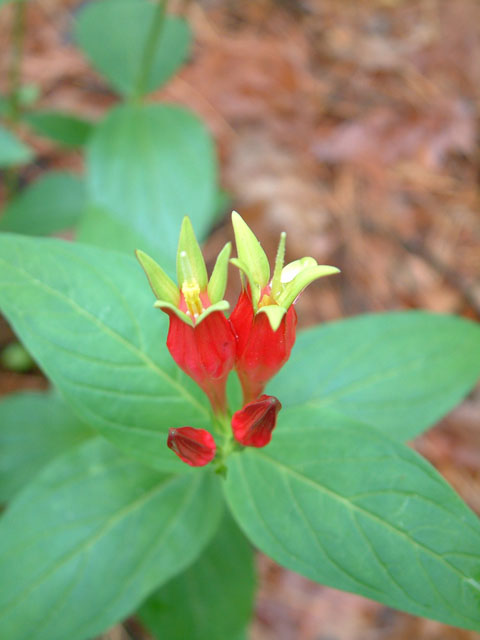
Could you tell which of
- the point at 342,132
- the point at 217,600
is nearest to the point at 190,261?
the point at 217,600

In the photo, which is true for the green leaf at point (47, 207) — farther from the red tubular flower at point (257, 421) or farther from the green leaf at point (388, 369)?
the red tubular flower at point (257, 421)

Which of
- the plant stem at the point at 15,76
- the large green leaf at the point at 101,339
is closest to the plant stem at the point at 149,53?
the plant stem at the point at 15,76

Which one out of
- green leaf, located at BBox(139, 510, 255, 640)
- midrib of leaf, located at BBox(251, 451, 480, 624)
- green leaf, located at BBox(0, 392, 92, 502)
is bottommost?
green leaf, located at BBox(139, 510, 255, 640)

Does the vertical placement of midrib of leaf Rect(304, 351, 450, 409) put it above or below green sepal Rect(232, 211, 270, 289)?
below

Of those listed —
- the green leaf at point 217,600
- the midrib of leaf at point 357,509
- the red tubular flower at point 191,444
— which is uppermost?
the red tubular flower at point 191,444

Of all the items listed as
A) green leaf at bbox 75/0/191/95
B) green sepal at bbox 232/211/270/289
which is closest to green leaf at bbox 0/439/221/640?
green sepal at bbox 232/211/270/289

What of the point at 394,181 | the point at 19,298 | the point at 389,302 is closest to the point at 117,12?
the point at 394,181

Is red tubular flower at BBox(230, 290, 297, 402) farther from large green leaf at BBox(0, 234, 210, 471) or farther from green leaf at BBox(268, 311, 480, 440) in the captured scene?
green leaf at BBox(268, 311, 480, 440)
